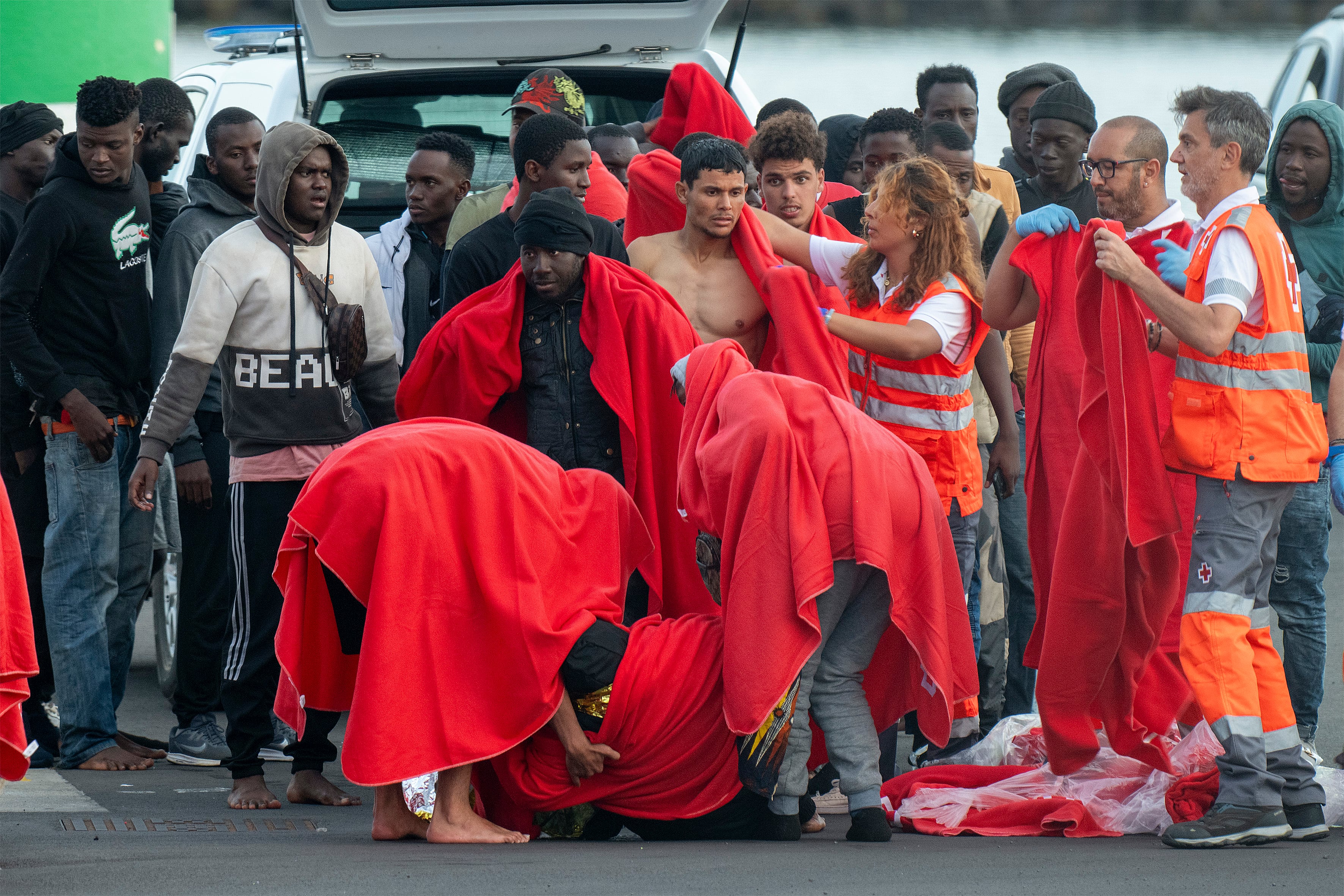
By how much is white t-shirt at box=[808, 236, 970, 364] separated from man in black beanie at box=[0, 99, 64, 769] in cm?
281

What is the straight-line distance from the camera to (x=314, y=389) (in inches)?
219

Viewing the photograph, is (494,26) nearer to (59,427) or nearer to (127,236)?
(127,236)

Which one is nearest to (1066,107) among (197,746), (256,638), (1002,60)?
(256,638)

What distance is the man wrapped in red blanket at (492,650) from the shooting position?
4672mm

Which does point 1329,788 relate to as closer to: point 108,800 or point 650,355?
point 650,355

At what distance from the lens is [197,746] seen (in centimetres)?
624

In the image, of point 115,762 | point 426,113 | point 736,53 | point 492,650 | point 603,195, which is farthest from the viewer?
point 426,113

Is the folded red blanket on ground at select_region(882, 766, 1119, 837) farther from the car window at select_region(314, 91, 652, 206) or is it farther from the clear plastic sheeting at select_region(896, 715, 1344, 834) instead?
the car window at select_region(314, 91, 652, 206)

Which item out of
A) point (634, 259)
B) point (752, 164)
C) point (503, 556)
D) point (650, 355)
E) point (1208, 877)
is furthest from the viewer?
point (752, 164)

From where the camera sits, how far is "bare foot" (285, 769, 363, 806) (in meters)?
5.43

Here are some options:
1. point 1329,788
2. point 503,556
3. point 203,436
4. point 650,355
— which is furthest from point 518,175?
point 1329,788

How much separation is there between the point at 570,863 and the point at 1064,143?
3670mm

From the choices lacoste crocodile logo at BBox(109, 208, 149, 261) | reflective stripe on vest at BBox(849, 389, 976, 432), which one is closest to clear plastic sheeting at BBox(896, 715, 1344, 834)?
reflective stripe on vest at BBox(849, 389, 976, 432)

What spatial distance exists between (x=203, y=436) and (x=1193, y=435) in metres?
3.34
